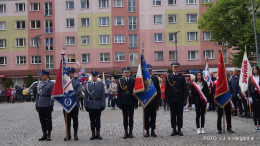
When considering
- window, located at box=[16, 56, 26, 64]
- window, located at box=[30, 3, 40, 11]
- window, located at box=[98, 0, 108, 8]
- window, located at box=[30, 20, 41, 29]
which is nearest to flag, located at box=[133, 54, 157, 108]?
window, located at box=[98, 0, 108, 8]

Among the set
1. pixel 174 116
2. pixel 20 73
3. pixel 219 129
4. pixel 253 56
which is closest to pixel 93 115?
pixel 174 116

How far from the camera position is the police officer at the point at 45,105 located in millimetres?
9562

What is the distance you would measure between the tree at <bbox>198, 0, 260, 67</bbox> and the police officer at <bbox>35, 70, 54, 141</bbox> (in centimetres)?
2656

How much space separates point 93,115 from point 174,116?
2.52 m

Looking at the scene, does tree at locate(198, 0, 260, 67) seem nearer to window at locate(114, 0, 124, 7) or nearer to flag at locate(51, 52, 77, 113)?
window at locate(114, 0, 124, 7)

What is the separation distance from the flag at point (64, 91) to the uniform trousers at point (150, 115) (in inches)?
89.5

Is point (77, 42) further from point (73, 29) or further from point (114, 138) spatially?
point (114, 138)

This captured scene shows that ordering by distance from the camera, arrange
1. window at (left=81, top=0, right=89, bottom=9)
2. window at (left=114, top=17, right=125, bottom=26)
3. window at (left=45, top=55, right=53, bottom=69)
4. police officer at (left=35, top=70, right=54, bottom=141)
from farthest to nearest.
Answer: window at (left=45, top=55, right=53, bottom=69) → window at (left=81, top=0, right=89, bottom=9) → window at (left=114, top=17, right=125, bottom=26) → police officer at (left=35, top=70, right=54, bottom=141)

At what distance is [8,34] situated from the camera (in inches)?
1978

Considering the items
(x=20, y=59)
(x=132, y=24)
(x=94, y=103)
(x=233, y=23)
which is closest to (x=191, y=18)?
(x=132, y=24)

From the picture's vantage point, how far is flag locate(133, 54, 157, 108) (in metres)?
9.64

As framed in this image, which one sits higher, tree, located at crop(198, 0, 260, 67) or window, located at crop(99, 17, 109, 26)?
window, located at crop(99, 17, 109, 26)

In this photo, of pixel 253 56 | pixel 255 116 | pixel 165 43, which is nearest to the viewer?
pixel 255 116

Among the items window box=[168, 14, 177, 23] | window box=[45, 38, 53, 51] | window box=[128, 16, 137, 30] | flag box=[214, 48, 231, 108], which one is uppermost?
window box=[168, 14, 177, 23]
